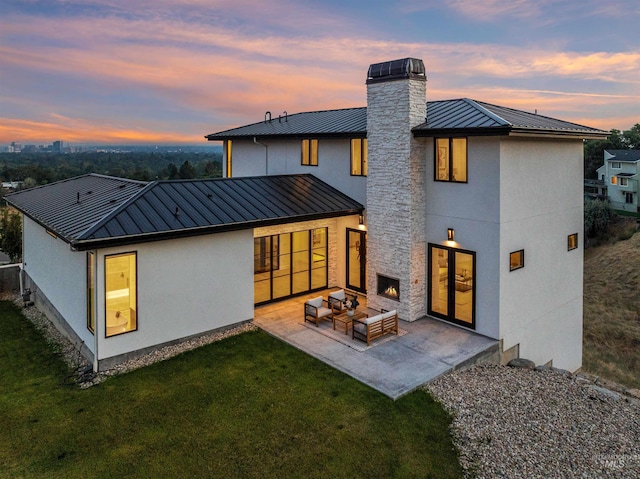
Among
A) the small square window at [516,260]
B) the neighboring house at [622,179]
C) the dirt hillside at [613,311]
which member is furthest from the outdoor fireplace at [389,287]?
the neighboring house at [622,179]

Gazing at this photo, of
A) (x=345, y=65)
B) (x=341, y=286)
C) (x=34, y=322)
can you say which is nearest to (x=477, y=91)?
(x=345, y=65)

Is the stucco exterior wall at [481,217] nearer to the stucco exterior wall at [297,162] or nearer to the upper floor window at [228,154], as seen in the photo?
the stucco exterior wall at [297,162]

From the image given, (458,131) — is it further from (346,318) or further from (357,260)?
(346,318)

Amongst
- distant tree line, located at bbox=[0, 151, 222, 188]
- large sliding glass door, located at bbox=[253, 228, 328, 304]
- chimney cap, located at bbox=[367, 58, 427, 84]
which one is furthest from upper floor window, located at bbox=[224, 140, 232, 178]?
distant tree line, located at bbox=[0, 151, 222, 188]

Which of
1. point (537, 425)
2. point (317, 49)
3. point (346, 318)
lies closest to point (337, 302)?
point (346, 318)

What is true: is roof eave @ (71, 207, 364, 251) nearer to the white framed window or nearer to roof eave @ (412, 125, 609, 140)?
the white framed window
